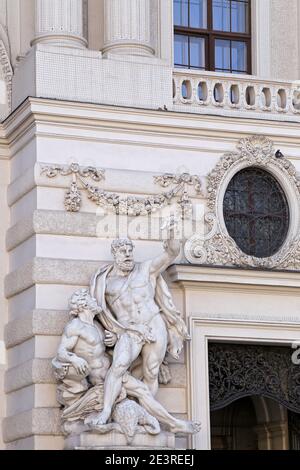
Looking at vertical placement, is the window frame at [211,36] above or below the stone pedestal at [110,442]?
above

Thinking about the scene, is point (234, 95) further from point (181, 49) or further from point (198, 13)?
point (198, 13)

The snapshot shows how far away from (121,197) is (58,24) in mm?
2313

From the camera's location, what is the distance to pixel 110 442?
56.6ft

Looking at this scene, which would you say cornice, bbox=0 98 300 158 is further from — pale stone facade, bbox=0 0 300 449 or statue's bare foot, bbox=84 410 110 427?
statue's bare foot, bbox=84 410 110 427

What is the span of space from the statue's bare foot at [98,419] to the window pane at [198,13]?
5879 millimetres

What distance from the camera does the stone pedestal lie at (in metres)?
17.2

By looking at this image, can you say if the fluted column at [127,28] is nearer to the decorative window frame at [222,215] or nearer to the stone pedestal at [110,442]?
the decorative window frame at [222,215]

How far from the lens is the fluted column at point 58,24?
62.6 ft

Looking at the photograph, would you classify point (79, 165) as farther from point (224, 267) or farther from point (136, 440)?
point (136, 440)

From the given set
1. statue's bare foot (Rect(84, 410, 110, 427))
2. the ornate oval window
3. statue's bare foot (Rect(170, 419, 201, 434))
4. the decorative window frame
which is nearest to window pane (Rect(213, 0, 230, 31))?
Result: the decorative window frame

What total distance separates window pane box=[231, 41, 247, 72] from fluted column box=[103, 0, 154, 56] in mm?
1679

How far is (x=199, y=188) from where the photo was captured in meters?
18.9

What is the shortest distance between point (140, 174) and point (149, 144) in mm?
414

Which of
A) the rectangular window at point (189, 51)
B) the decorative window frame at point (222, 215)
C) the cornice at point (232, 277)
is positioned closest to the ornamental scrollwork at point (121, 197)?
the decorative window frame at point (222, 215)
